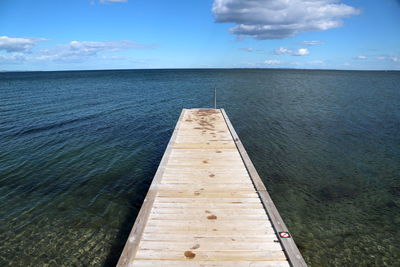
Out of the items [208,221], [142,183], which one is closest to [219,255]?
[208,221]

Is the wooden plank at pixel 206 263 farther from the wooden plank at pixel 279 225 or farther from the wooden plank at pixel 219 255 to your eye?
the wooden plank at pixel 279 225

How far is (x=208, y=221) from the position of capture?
564 cm

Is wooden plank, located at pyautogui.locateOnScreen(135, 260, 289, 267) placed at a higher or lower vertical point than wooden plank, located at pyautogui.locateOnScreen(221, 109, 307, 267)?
lower

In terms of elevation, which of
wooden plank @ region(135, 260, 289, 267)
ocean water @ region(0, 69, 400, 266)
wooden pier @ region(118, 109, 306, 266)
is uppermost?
wooden pier @ region(118, 109, 306, 266)

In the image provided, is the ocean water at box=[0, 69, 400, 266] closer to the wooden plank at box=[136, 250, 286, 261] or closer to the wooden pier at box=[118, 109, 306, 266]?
the wooden pier at box=[118, 109, 306, 266]

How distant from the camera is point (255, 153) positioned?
14766 mm

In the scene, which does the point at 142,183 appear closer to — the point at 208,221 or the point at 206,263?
the point at 208,221

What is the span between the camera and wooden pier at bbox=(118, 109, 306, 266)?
4539mm

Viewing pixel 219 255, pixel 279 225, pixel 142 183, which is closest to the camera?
pixel 219 255

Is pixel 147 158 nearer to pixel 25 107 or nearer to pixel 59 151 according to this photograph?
pixel 59 151

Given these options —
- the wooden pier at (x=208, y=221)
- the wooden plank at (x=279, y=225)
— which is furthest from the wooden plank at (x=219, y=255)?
the wooden plank at (x=279, y=225)

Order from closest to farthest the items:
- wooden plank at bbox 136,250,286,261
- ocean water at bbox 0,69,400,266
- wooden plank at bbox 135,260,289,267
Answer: wooden plank at bbox 135,260,289,267 → wooden plank at bbox 136,250,286,261 → ocean water at bbox 0,69,400,266

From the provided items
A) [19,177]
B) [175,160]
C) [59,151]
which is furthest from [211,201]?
[59,151]

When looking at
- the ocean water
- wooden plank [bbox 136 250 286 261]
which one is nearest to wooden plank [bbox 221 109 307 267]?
wooden plank [bbox 136 250 286 261]
